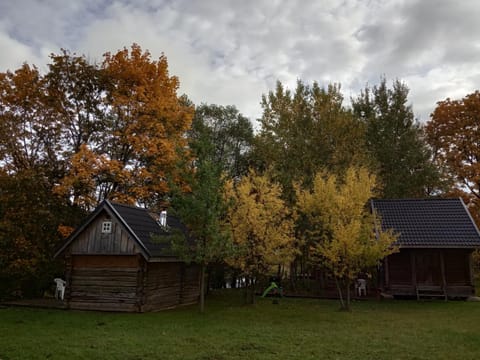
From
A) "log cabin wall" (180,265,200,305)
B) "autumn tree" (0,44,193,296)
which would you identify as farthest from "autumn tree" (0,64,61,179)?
"log cabin wall" (180,265,200,305)

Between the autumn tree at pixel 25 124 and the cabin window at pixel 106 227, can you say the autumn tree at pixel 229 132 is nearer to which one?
the autumn tree at pixel 25 124

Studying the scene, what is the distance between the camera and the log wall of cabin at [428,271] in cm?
2366

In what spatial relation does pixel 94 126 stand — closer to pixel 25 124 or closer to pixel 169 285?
pixel 25 124

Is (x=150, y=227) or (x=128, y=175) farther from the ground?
(x=128, y=175)

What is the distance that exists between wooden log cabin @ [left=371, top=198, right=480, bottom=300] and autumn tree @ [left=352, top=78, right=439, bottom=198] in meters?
6.38

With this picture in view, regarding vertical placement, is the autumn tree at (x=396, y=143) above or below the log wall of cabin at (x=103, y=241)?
above

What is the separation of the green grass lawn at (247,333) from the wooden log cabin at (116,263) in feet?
3.11

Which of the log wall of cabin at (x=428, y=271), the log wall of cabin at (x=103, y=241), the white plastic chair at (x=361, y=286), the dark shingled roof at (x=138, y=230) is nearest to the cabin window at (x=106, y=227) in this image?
the log wall of cabin at (x=103, y=241)

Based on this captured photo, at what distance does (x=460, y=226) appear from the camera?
936 inches

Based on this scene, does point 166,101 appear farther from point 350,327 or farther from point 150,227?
point 350,327

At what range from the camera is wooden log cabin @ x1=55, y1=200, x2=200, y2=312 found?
60.4ft

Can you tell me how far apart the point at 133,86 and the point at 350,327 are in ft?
60.7

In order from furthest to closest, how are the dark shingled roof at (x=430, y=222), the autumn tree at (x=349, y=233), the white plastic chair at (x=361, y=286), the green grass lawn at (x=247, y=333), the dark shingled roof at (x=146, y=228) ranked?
the white plastic chair at (x=361, y=286) → the dark shingled roof at (x=430, y=222) → the dark shingled roof at (x=146, y=228) → the autumn tree at (x=349, y=233) → the green grass lawn at (x=247, y=333)

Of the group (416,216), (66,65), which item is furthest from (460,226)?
(66,65)
